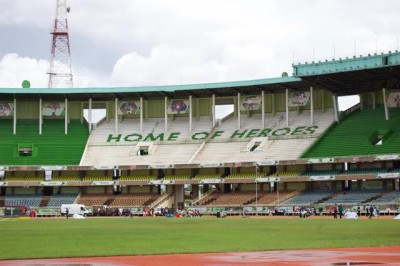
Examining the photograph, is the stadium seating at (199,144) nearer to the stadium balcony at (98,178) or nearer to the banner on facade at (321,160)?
the stadium balcony at (98,178)

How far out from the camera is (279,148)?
104 meters

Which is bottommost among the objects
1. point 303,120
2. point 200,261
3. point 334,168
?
point 200,261

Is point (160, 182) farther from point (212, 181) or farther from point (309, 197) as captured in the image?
point (309, 197)

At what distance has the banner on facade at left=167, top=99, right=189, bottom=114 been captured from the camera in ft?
387

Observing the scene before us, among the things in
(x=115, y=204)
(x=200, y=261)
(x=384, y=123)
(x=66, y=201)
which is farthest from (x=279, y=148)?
(x=200, y=261)

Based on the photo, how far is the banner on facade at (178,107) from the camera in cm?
11800

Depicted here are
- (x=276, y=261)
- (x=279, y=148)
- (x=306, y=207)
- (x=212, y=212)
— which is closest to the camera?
(x=276, y=261)

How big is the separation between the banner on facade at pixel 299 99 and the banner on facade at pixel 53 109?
3695cm

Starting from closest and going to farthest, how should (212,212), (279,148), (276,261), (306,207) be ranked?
(276,261), (306,207), (212,212), (279,148)

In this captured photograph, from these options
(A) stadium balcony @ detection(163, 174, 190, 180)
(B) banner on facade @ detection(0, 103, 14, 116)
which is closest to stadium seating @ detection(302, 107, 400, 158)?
(A) stadium balcony @ detection(163, 174, 190, 180)

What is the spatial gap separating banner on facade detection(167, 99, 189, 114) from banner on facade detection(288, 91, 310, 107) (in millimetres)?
17032

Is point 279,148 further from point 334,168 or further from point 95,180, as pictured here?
point 95,180

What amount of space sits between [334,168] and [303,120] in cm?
1324

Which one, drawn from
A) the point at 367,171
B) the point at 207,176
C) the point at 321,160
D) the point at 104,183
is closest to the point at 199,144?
the point at 207,176
